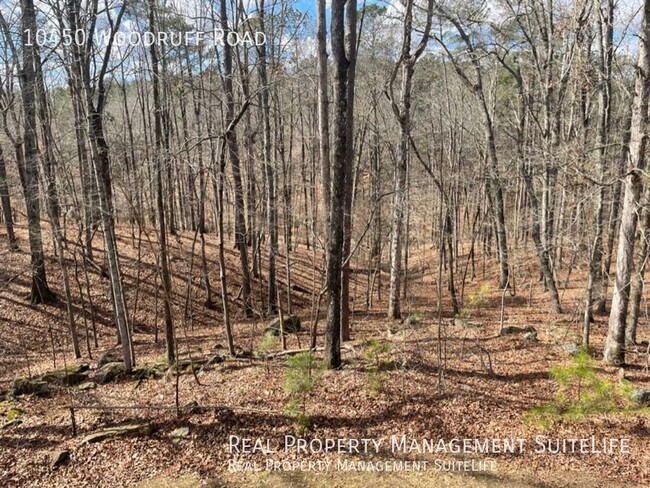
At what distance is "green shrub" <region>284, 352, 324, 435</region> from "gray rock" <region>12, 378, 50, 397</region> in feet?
15.9

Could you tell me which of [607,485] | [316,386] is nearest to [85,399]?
[316,386]

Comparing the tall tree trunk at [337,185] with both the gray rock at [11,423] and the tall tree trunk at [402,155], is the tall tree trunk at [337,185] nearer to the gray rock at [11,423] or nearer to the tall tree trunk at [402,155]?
the tall tree trunk at [402,155]

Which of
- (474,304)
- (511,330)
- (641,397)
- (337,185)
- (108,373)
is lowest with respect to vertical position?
(474,304)

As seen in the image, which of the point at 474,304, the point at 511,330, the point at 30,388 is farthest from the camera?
the point at 474,304

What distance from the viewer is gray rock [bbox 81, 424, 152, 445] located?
595 centimetres

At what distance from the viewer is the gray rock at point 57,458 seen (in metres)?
5.50

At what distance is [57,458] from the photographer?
5.54m

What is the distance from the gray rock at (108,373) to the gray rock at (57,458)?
2.65 meters

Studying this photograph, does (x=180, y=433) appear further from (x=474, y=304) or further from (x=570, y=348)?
(x=474, y=304)

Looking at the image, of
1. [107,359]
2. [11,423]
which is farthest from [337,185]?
[107,359]

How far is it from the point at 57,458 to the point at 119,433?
79 cm

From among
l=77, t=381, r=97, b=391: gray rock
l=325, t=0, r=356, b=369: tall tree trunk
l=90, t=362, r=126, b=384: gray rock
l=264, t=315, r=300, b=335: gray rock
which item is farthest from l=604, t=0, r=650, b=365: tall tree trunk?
l=77, t=381, r=97, b=391: gray rock

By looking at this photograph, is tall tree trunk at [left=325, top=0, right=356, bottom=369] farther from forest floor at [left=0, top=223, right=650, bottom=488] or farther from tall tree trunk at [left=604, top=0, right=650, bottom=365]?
tall tree trunk at [left=604, top=0, right=650, bottom=365]

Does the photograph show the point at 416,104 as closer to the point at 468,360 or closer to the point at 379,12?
the point at 379,12
